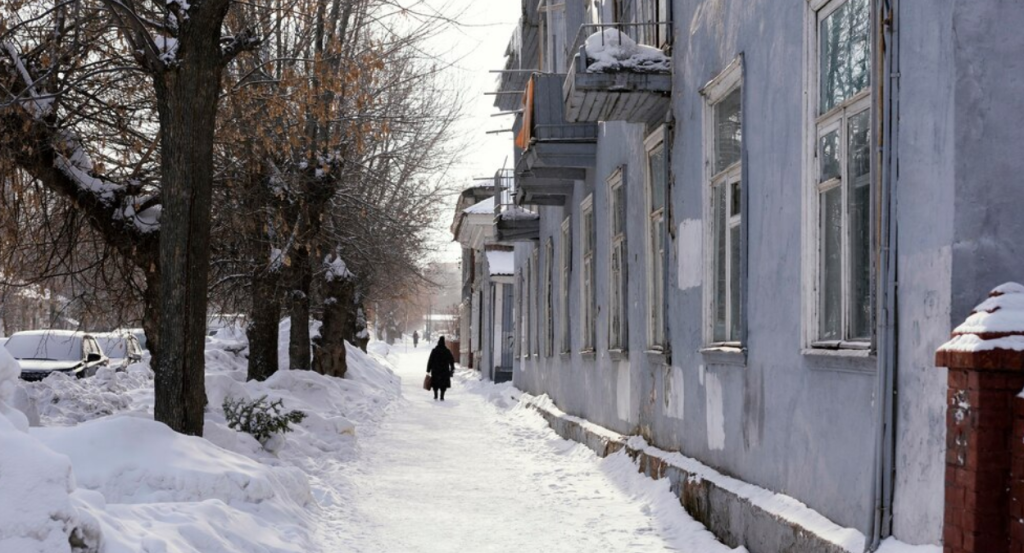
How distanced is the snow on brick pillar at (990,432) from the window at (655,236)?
6.63m

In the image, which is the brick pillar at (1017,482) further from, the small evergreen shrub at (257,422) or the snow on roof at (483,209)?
the snow on roof at (483,209)

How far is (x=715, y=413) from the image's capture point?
872cm

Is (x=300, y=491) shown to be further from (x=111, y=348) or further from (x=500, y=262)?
(x=111, y=348)

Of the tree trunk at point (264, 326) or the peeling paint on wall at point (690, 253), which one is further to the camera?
the tree trunk at point (264, 326)

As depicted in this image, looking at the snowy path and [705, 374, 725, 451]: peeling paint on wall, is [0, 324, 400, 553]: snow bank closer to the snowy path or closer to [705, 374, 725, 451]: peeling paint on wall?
the snowy path

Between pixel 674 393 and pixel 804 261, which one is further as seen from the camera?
pixel 674 393

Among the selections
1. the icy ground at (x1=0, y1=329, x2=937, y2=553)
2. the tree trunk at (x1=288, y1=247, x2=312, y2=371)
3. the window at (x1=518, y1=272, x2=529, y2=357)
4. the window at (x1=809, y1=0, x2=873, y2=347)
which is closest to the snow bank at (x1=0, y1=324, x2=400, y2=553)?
the icy ground at (x1=0, y1=329, x2=937, y2=553)

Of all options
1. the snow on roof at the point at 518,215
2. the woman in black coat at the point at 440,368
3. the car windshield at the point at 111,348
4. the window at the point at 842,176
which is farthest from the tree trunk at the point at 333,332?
the window at the point at 842,176

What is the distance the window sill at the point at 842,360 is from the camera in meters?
5.49

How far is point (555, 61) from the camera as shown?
66.5 feet

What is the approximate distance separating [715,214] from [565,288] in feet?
30.5

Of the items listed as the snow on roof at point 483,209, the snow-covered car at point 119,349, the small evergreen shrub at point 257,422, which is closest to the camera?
the small evergreen shrub at point 257,422

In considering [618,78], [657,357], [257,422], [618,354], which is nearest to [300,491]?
[257,422]

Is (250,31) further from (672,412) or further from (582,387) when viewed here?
(582,387)
